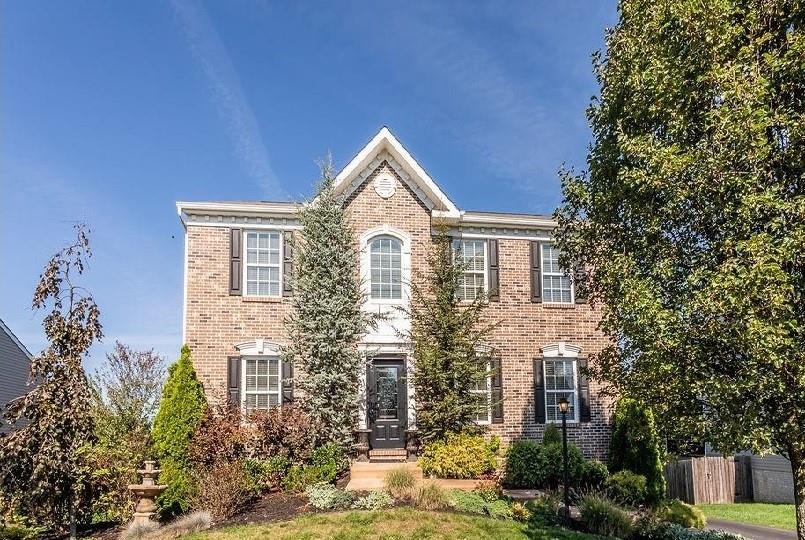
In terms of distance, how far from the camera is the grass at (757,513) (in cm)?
1409

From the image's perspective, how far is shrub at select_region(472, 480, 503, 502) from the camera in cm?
1222

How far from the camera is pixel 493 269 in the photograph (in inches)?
683

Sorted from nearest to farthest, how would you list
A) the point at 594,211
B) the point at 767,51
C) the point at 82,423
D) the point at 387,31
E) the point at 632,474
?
the point at 767,51
the point at 594,211
the point at 82,423
the point at 387,31
the point at 632,474

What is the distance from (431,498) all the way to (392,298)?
19.9 ft

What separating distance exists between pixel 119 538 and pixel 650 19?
11468 millimetres

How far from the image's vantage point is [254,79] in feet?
46.4

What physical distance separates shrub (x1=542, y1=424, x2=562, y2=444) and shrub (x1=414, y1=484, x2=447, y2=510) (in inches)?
196

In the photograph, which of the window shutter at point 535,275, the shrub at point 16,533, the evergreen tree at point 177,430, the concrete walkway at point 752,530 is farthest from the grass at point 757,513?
the shrub at point 16,533

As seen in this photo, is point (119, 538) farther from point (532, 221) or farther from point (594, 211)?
point (532, 221)

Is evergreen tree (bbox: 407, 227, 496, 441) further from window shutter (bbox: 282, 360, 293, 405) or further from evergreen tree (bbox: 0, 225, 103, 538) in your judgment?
evergreen tree (bbox: 0, 225, 103, 538)

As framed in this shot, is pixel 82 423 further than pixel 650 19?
Yes

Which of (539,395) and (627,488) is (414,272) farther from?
(627,488)

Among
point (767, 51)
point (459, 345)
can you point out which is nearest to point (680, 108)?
point (767, 51)

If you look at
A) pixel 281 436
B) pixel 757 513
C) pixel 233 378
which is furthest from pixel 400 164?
pixel 757 513
